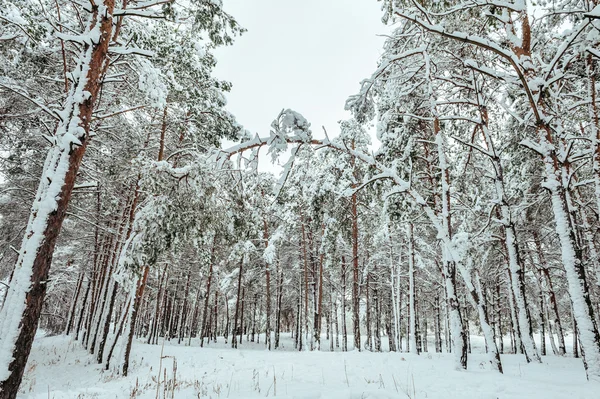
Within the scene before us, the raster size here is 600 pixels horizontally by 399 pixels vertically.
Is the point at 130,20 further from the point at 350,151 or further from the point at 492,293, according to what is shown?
the point at 492,293

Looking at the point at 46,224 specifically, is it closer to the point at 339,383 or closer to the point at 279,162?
the point at 279,162

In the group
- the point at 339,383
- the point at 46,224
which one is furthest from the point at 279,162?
the point at 339,383

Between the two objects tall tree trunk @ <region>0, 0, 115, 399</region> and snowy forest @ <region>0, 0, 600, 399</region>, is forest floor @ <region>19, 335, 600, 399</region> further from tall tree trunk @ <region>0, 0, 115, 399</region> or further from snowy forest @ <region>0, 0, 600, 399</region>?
tall tree trunk @ <region>0, 0, 115, 399</region>

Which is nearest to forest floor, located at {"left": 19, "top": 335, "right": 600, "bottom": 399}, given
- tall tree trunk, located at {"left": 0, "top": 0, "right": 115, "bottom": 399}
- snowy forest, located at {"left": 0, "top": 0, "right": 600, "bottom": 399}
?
snowy forest, located at {"left": 0, "top": 0, "right": 600, "bottom": 399}

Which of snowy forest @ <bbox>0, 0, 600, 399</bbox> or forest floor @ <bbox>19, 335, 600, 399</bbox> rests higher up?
snowy forest @ <bbox>0, 0, 600, 399</bbox>

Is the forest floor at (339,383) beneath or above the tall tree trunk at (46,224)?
beneath

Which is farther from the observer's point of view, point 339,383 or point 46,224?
point 339,383

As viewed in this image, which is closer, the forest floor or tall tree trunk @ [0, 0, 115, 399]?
tall tree trunk @ [0, 0, 115, 399]

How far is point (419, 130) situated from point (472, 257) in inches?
207

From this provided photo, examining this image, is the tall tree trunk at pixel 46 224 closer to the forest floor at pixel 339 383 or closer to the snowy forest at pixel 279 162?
the snowy forest at pixel 279 162

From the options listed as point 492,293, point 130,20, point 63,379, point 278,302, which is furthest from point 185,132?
point 492,293

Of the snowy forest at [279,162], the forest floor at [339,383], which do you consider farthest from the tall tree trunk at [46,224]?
the forest floor at [339,383]

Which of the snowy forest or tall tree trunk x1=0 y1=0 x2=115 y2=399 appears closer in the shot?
tall tree trunk x1=0 y1=0 x2=115 y2=399

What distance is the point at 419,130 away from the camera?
1083 centimetres
